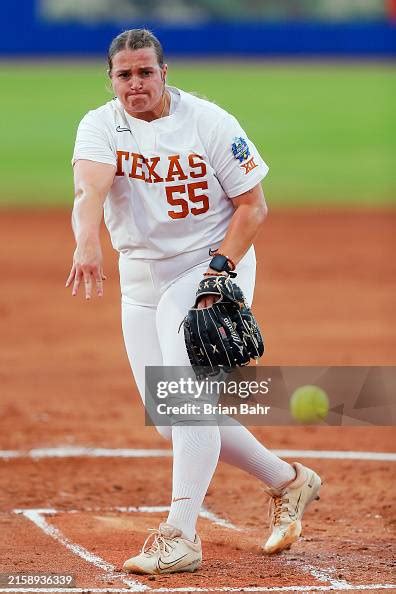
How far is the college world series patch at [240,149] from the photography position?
4.60 metres

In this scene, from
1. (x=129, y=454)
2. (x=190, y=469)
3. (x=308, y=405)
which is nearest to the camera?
(x=190, y=469)

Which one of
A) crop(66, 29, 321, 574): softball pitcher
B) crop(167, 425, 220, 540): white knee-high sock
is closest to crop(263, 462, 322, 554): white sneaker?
crop(66, 29, 321, 574): softball pitcher

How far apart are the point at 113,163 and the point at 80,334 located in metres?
5.50

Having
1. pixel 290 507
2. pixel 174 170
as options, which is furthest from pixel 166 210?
pixel 290 507

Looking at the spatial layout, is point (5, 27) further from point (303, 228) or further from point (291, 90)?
point (303, 228)

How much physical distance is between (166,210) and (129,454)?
249 centimetres

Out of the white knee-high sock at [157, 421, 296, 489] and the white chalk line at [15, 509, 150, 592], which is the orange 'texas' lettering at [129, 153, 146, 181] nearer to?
the white knee-high sock at [157, 421, 296, 489]

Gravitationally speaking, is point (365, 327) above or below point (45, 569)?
above

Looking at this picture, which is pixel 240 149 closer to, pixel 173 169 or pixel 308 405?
pixel 173 169

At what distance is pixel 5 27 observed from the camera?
95.2ft

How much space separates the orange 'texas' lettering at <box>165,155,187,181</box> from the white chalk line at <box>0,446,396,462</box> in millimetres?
2511

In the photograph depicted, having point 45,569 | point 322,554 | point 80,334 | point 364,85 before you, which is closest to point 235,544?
point 322,554

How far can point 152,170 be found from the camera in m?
4.59

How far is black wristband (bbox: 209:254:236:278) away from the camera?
4.51 m
